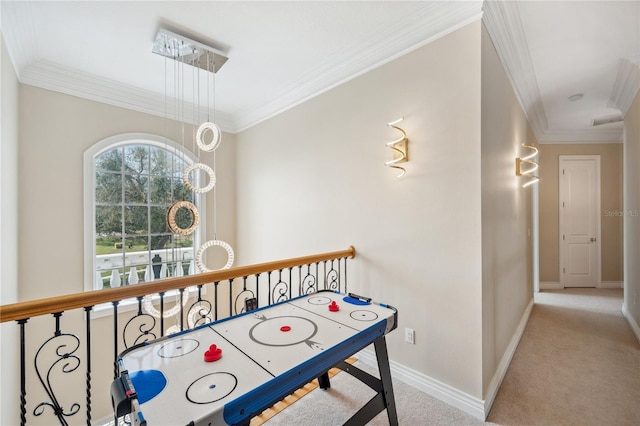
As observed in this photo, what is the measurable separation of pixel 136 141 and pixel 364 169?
289cm

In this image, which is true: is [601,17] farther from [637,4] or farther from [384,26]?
[384,26]

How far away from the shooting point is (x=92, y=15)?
6.93 ft

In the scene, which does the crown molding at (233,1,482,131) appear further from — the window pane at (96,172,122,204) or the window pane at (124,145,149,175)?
the window pane at (96,172,122,204)

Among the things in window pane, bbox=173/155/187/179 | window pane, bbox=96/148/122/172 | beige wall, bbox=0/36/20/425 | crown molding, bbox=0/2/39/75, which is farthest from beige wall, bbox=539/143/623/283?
beige wall, bbox=0/36/20/425

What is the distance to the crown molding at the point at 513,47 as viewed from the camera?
6.47 feet

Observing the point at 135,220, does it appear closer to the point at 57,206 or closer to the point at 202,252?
the point at 57,206

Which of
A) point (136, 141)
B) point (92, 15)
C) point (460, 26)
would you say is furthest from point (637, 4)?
point (136, 141)

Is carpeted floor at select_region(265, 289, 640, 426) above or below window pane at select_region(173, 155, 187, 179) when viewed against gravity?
below

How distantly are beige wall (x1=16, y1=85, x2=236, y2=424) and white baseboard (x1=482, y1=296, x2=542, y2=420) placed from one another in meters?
3.68

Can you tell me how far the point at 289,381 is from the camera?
108 centimetres

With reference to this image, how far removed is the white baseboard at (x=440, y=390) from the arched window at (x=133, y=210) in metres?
2.53

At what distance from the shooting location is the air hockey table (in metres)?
0.91

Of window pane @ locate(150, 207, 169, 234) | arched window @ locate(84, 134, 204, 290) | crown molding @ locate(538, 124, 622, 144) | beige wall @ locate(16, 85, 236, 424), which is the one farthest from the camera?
crown molding @ locate(538, 124, 622, 144)

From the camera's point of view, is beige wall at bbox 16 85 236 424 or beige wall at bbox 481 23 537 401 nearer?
beige wall at bbox 481 23 537 401
